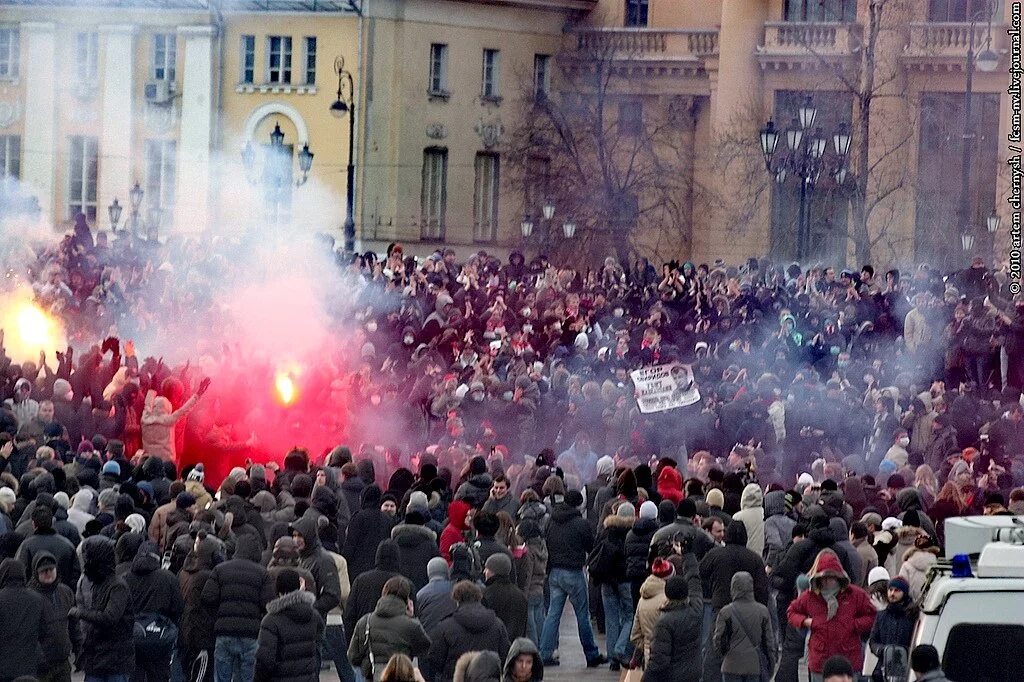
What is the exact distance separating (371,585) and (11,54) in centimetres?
4026

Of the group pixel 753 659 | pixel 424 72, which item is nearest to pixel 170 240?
pixel 424 72

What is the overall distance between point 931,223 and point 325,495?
115 ft

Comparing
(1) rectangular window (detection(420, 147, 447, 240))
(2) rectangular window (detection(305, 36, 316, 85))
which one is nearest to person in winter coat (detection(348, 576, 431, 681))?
(2) rectangular window (detection(305, 36, 316, 85))

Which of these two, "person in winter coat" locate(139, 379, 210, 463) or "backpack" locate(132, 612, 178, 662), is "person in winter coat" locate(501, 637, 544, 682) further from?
"person in winter coat" locate(139, 379, 210, 463)

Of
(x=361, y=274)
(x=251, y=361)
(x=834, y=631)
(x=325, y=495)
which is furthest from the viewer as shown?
(x=361, y=274)

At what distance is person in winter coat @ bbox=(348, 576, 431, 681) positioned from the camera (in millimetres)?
16375

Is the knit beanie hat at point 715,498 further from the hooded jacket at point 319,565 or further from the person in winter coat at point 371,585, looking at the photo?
the person in winter coat at point 371,585

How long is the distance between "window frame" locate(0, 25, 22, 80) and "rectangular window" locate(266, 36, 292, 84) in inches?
214

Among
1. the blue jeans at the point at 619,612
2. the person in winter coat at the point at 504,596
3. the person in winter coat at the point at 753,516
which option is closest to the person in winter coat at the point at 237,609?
the person in winter coat at the point at 504,596

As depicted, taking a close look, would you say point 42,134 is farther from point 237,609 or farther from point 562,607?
point 237,609

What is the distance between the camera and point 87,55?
57.3 m

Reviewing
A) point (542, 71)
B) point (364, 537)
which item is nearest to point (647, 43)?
point (542, 71)

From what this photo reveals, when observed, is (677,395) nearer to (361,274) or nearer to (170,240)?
(361,274)

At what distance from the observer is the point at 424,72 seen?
193 ft
